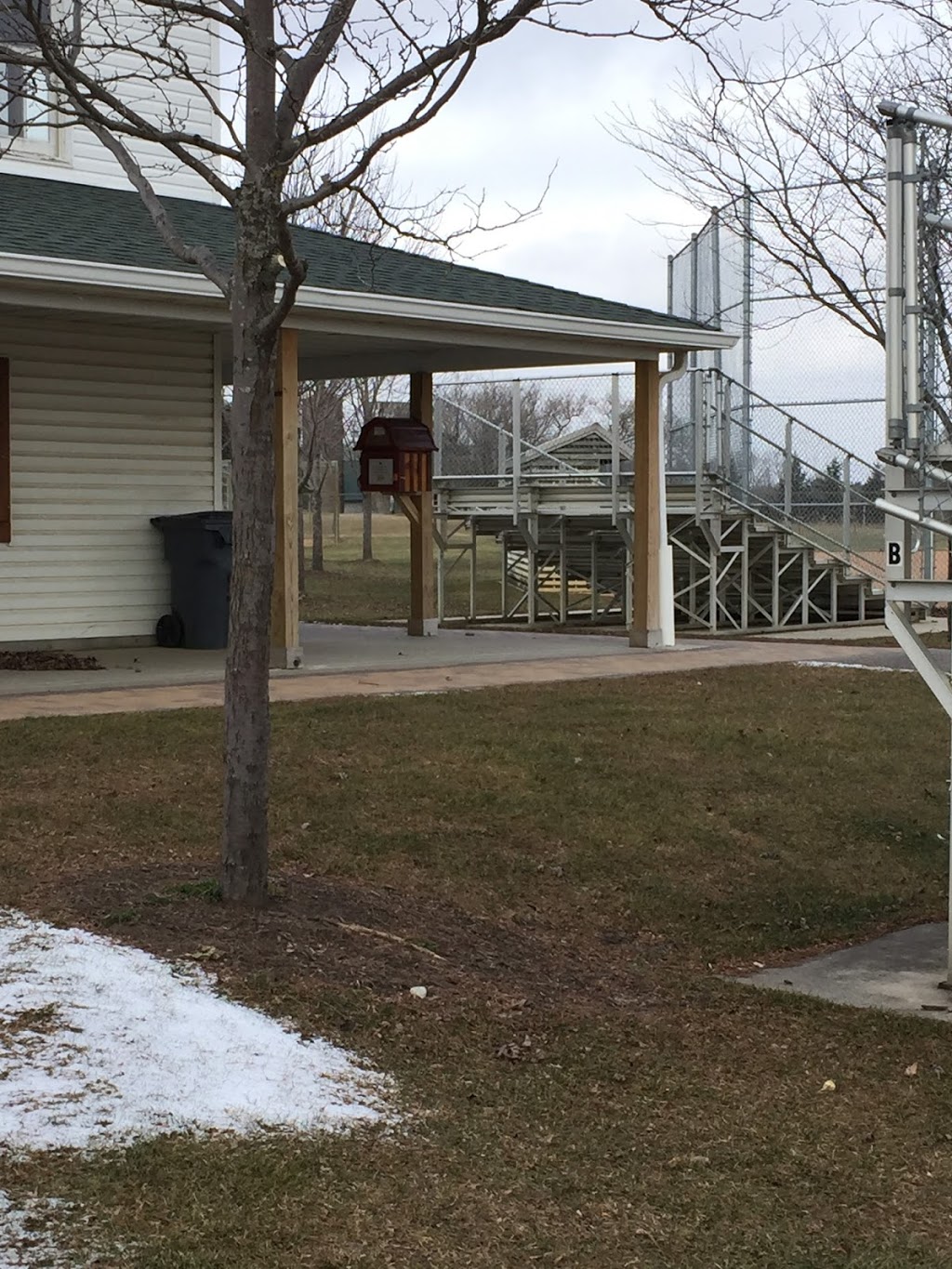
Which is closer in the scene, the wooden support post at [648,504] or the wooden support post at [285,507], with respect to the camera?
the wooden support post at [285,507]

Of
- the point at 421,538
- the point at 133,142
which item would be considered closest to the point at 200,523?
the point at 421,538

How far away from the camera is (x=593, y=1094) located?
4793mm

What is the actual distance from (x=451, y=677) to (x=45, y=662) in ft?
10.3

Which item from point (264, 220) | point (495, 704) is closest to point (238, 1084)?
point (264, 220)

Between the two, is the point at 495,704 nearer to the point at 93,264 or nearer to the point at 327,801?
the point at 327,801

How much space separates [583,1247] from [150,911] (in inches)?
103

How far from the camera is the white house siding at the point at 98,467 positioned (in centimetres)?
1318

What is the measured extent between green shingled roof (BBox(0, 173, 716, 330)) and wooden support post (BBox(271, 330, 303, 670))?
0.71 meters

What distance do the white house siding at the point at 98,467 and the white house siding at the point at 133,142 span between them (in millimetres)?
1661

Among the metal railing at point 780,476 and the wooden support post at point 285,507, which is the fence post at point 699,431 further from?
the wooden support post at point 285,507

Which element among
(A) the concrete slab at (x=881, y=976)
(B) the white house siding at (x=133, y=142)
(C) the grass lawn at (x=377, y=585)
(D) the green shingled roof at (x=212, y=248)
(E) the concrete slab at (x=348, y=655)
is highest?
(B) the white house siding at (x=133, y=142)

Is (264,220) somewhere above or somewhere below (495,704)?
above

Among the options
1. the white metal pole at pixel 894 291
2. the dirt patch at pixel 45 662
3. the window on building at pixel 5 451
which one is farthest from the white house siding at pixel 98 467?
the white metal pole at pixel 894 291

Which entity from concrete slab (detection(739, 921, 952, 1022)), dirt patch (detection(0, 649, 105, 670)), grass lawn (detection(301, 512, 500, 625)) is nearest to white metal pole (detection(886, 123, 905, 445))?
concrete slab (detection(739, 921, 952, 1022))
